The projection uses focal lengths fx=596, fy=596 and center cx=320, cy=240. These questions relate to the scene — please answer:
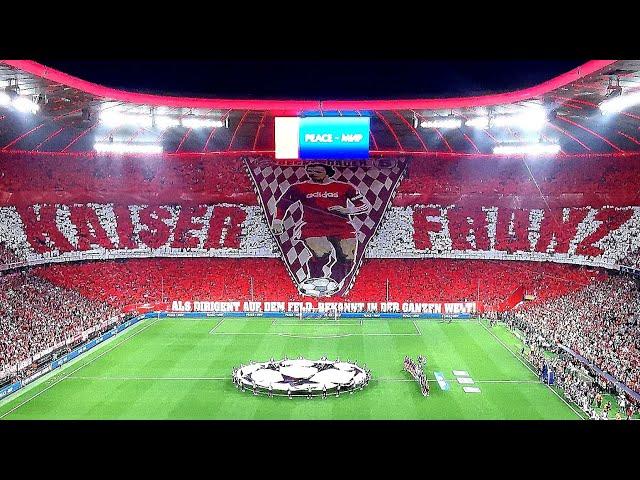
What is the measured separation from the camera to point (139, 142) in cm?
2800

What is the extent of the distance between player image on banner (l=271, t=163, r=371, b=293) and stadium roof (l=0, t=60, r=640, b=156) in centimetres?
344

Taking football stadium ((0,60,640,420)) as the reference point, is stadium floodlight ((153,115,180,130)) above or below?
above

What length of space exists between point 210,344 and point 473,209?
68.5 feet

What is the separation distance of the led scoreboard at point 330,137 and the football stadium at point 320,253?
0.08 metres

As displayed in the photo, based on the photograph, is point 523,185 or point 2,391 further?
Result: point 523,185

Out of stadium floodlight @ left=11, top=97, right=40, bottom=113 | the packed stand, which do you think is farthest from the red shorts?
stadium floodlight @ left=11, top=97, right=40, bottom=113

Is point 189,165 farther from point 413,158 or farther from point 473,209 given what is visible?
point 473,209

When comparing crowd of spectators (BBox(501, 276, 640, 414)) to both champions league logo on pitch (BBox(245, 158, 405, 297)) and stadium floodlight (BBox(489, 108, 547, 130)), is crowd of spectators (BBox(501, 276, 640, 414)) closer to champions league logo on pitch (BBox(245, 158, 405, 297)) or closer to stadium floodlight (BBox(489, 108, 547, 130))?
stadium floodlight (BBox(489, 108, 547, 130))

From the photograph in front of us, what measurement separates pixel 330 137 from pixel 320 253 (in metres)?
15.7

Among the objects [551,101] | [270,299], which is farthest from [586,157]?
[270,299]

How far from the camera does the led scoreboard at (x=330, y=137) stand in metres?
20.9

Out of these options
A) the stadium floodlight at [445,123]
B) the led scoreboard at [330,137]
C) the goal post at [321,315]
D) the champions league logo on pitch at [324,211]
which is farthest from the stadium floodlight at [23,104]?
the champions league logo on pitch at [324,211]

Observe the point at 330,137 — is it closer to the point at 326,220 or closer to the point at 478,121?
the point at 478,121

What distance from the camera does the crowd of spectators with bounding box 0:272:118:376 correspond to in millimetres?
22422
